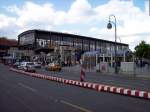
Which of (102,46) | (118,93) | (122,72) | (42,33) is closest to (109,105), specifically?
(118,93)

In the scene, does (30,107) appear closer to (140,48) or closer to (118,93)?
(118,93)

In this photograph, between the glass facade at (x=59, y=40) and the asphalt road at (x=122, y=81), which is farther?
the glass facade at (x=59, y=40)

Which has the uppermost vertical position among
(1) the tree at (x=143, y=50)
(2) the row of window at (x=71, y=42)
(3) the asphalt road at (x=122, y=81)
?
(2) the row of window at (x=71, y=42)

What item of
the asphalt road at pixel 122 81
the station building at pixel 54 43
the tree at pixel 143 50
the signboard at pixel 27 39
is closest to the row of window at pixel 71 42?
the station building at pixel 54 43

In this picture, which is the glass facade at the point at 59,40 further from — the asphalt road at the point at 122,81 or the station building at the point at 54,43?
the asphalt road at the point at 122,81

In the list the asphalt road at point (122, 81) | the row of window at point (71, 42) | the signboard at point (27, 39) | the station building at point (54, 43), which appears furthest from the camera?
the signboard at point (27, 39)

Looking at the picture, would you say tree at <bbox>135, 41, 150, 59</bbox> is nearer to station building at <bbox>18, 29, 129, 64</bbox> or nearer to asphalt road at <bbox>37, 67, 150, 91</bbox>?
station building at <bbox>18, 29, 129, 64</bbox>

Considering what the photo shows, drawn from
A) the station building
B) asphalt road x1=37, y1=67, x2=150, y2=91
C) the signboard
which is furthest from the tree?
asphalt road x1=37, y1=67, x2=150, y2=91

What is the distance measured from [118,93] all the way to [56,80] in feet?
38.3

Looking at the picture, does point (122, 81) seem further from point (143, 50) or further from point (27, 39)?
point (27, 39)

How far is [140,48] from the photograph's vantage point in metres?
133

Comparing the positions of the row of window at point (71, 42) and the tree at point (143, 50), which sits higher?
the row of window at point (71, 42)

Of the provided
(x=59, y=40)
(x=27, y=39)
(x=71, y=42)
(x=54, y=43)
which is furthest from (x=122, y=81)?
(x=27, y=39)

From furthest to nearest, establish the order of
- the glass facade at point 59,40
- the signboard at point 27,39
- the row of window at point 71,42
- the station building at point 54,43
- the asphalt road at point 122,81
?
1. the signboard at point 27,39
2. the row of window at point 71,42
3. the glass facade at point 59,40
4. the station building at point 54,43
5. the asphalt road at point 122,81
